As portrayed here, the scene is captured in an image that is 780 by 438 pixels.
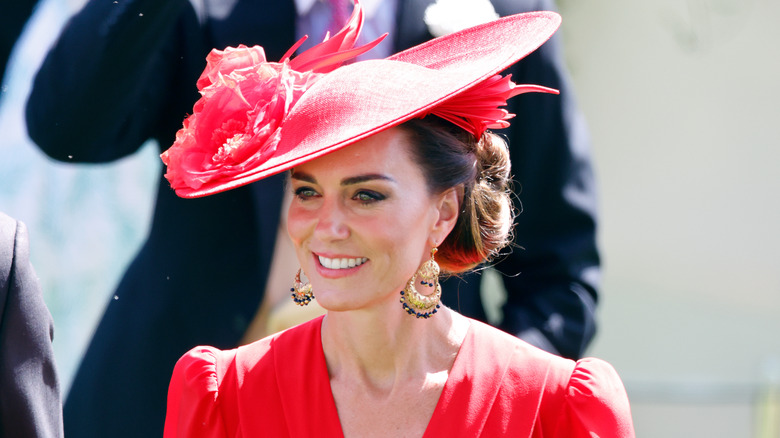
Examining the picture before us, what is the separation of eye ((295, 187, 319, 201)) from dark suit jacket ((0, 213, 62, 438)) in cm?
49

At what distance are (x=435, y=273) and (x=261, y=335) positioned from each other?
0.89 metres

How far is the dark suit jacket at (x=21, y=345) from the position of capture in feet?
5.36

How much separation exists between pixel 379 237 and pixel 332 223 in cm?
9

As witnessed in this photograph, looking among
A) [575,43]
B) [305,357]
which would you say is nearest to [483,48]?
[305,357]

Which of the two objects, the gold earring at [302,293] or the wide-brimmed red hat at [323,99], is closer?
the wide-brimmed red hat at [323,99]

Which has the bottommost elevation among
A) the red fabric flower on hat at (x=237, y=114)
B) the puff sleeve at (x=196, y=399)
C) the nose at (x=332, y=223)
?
the puff sleeve at (x=196, y=399)

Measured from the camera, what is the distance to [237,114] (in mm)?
1694

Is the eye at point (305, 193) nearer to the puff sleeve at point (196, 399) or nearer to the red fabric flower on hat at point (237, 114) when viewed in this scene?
the red fabric flower on hat at point (237, 114)

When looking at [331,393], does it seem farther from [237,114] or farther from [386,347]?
[237,114]

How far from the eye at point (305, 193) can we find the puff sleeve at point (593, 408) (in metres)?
0.60

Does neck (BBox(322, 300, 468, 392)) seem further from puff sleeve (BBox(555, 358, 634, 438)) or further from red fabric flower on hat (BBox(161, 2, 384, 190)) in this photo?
red fabric flower on hat (BBox(161, 2, 384, 190))

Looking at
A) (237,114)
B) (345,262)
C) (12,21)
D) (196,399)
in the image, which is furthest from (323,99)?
(12,21)

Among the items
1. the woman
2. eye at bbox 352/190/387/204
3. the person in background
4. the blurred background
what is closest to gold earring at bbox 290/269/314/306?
the woman

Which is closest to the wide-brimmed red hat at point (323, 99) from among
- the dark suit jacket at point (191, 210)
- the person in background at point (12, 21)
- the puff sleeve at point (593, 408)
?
the puff sleeve at point (593, 408)
